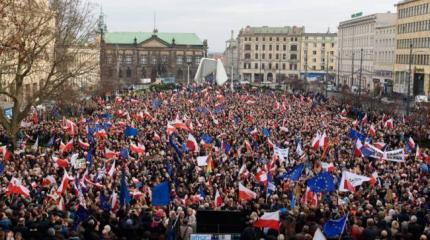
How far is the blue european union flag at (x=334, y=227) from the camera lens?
1488 centimetres

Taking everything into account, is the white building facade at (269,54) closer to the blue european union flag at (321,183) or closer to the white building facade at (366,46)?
the white building facade at (366,46)

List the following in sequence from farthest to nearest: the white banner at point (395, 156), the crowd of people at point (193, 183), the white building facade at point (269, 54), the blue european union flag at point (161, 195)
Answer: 1. the white building facade at point (269, 54)
2. the white banner at point (395, 156)
3. the blue european union flag at point (161, 195)
4. the crowd of people at point (193, 183)

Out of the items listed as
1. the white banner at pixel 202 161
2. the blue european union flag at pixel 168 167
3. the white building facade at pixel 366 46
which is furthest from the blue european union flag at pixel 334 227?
the white building facade at pixel 366 46

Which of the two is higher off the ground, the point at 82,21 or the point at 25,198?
the point at 82,21

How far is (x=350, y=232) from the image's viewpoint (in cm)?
1587

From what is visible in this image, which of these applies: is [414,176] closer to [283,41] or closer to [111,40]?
[111,40]

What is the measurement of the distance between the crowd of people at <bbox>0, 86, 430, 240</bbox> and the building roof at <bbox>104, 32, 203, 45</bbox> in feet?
386

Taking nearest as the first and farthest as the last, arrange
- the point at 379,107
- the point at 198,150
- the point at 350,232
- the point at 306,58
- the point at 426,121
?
the point at 350,232, the point at 198,150, the point at 426,121, the point at 379,107, the point at 306,58

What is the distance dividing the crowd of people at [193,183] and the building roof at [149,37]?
4629 inches

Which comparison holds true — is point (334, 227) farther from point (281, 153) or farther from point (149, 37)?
point (149, 37)

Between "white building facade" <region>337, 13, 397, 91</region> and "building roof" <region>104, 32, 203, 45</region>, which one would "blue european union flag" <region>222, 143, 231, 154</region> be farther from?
"building roof" <region>104, 32, 203, 45</region>

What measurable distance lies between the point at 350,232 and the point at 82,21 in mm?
28575

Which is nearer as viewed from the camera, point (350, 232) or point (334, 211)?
point (350, 232)

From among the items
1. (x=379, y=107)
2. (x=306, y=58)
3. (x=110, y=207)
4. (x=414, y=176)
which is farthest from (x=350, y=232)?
(x=306, y=58)
